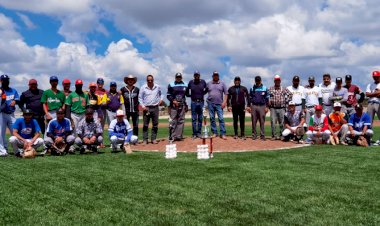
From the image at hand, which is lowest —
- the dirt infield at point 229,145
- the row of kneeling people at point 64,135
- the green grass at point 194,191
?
the green grass at point 194,191

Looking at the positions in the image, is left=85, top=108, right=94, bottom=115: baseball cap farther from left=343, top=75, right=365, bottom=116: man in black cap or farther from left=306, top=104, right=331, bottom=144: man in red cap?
left=343, top=75, right=365, bottom=116: man in black cap

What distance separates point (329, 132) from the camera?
42.5 feet

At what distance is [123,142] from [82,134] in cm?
115

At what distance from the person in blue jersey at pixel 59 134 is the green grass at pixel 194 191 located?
4.54ft

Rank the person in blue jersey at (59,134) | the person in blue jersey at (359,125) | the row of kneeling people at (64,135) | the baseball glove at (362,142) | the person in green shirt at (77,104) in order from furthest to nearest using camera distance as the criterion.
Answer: the person in blue jersey at (359,125)
the baseball glove at (362,142)
the person in green shirt at (77,104)
the person in blue jersey at (59,134)
the row of kneeling people at (64,135)

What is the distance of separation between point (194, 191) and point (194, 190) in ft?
0.22

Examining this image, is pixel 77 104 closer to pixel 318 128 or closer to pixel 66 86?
pixel 66 86

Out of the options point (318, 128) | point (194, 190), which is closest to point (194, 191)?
point (194, 190)

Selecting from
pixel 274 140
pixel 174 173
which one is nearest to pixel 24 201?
pixel 174 173

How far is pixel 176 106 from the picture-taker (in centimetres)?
1344

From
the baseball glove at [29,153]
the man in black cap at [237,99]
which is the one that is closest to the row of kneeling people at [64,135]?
the baseball glove at [29,153]

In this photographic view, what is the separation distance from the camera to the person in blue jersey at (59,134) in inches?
451

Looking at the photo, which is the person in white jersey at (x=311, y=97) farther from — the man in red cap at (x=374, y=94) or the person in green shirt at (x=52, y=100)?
the person in green shirt at (x=52, y=100)

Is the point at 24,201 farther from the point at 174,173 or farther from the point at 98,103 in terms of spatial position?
the point at 98,103
